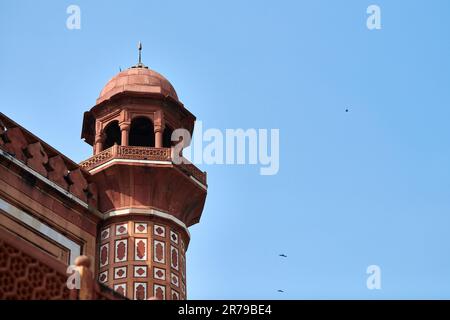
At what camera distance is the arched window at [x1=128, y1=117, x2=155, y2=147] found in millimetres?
21484

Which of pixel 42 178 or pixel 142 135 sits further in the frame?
pixel 142 135

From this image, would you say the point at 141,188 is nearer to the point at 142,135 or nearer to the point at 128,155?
the point at 128,155

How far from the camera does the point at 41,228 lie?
17.1 m

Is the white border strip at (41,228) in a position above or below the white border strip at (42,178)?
below

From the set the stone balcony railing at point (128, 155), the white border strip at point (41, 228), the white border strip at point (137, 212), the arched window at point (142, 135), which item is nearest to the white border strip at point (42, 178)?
the white border strip at point (137, 212)

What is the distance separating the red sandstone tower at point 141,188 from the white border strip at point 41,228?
0.96 m

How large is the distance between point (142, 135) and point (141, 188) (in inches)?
109

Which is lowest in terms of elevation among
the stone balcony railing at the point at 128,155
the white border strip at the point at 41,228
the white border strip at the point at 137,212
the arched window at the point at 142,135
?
the white border strip at the point at 41,228

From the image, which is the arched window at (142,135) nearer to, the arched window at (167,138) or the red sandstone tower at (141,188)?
the red sandstone tower at (141,188)

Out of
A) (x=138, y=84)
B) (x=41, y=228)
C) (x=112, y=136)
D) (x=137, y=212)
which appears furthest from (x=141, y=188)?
(x=41, y=228)

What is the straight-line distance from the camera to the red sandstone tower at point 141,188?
18422mm

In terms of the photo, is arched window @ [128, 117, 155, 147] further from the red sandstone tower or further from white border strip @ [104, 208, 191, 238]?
white border strip @ [104, 208, 191, 238]
